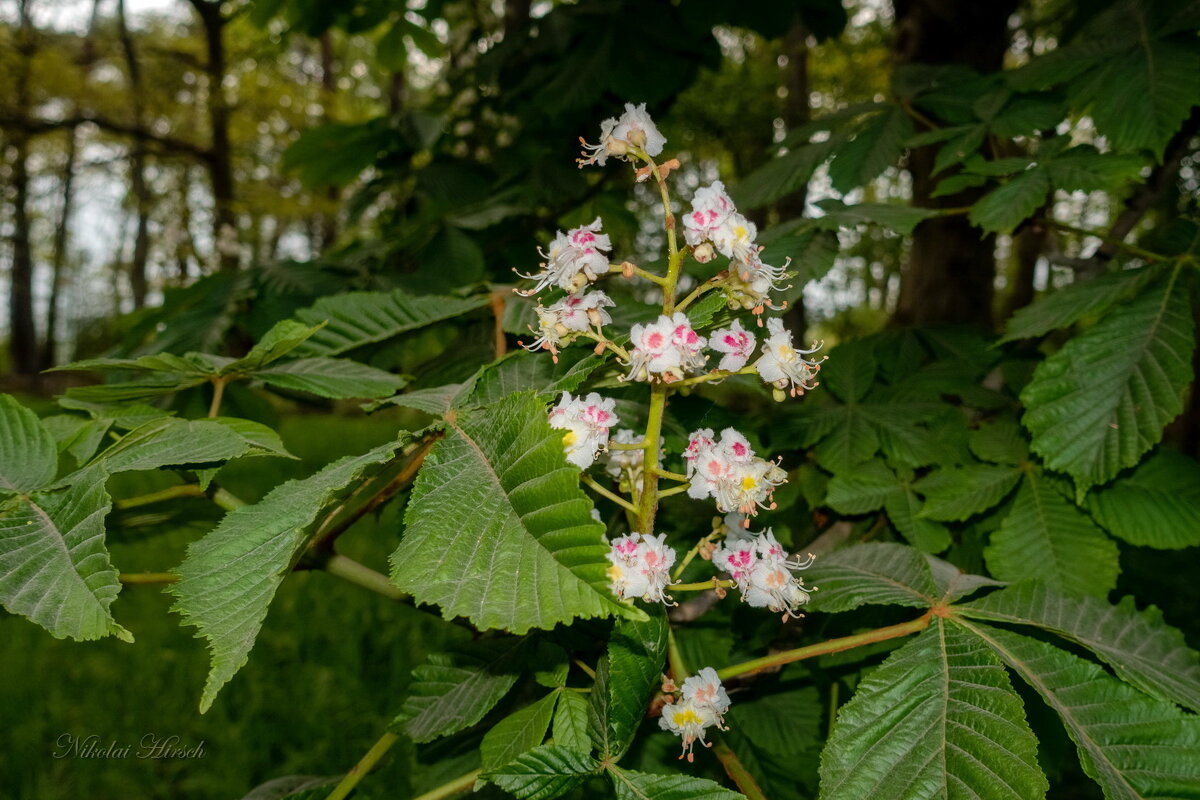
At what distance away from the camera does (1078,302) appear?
112cm

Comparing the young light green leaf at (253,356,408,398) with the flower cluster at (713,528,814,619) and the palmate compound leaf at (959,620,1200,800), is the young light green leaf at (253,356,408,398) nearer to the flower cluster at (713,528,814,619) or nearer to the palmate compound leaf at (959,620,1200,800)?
the flower cluster at (713,528,814,619)

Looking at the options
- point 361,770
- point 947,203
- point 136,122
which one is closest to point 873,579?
point 361,770

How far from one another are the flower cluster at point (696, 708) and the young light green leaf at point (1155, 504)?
71cm

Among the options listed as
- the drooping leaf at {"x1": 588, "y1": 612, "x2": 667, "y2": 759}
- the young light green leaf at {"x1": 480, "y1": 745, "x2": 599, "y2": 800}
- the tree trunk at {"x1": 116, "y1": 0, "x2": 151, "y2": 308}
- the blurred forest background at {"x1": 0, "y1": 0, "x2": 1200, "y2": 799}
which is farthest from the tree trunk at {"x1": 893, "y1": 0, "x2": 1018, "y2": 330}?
the tree trunk at {"x1": 116, "y1": 0, "x2": 151, "y2": 308}

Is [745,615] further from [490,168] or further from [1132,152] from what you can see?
[490,168]

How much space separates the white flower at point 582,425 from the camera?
70cm

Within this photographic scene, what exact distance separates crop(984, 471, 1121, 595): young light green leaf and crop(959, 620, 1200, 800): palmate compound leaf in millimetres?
367

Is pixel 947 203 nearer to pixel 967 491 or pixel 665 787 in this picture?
pixel 967 491

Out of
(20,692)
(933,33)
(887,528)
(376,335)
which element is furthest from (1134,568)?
(20,692)

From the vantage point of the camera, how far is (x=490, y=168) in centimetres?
218

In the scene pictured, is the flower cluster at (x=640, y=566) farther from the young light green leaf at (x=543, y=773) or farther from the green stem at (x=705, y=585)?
the young light green leaf at (x=543, y=773)

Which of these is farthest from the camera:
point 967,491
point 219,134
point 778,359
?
point 219,134

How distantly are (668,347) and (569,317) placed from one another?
Answer: 119mm

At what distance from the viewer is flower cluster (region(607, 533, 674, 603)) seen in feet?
2.27
